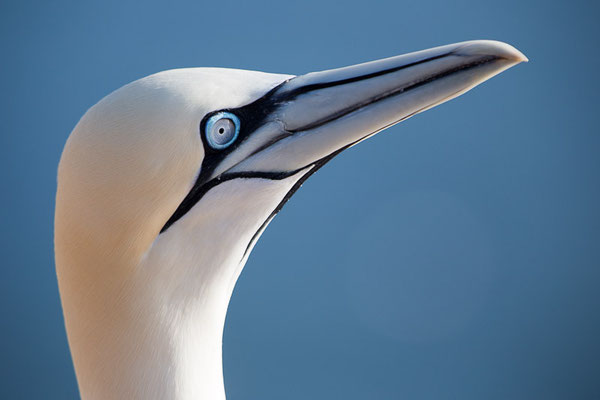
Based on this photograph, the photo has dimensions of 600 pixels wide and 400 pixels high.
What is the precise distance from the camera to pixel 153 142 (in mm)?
942

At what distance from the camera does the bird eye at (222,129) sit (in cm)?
100

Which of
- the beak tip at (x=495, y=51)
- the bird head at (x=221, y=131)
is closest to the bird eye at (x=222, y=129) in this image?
the bird head at (x=221, y=131)

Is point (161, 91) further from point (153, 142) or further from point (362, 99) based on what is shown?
point (362, 99)

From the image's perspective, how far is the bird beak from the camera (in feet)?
3.42

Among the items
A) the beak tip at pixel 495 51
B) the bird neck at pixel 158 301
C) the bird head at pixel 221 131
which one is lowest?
the bird neck at pixel 158 301

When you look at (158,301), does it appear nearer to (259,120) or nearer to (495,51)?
(259,120)

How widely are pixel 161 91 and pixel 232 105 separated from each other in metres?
0.13

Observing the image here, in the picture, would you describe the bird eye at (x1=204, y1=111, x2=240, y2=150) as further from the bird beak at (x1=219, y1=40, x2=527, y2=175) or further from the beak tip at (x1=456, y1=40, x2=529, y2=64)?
the beak tip at (x1=456, y1=40, x2=529, y2=64)

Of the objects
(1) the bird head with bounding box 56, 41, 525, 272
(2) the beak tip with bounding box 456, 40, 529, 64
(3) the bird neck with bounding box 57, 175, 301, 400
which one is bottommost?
(3) the bird neck with bounding box 57, 175, 301, 400

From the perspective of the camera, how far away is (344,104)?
1085 mm

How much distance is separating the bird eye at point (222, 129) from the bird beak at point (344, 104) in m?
0.03

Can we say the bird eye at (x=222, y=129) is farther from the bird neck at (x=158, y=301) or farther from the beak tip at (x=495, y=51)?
the beak tip at (x=495, y=51)

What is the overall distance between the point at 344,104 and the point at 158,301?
0.48 metres

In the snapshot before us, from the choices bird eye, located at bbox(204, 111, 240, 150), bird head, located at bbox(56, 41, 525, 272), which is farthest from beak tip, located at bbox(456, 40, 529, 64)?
bird eye, located at bbox(204, 111, 240, 150)
